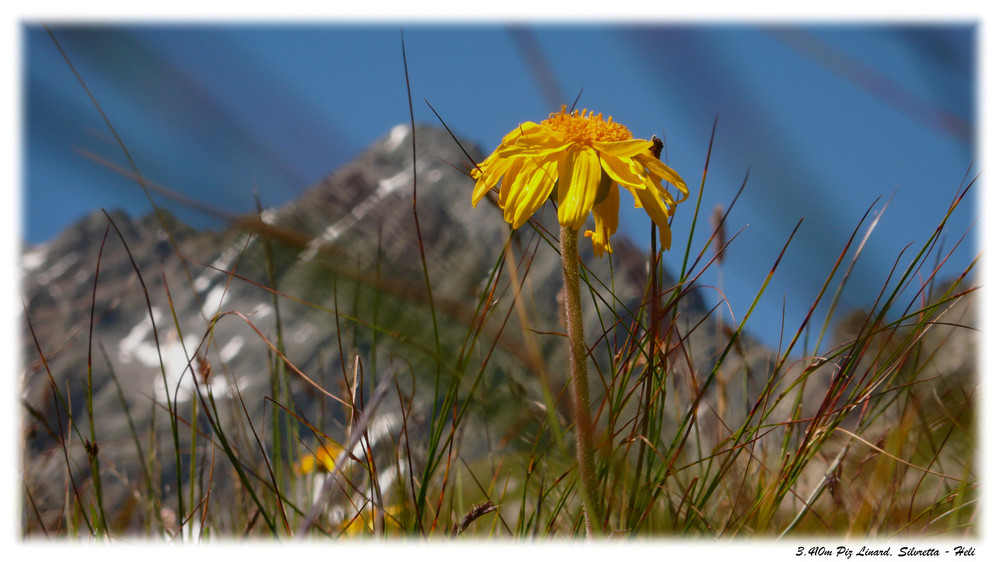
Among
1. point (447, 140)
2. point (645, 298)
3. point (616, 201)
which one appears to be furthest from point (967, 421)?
point (447, 140)

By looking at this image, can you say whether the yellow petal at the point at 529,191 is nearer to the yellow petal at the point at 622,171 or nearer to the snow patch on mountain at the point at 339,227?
the yellow petal at the point at 622,171

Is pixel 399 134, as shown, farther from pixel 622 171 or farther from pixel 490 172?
pixel 622 171

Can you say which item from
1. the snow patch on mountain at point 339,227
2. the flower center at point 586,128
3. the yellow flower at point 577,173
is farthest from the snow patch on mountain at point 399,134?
the snow patch on mountain at point 339,227

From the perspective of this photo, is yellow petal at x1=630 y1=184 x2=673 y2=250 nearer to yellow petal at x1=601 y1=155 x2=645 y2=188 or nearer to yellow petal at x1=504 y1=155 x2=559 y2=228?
yellow petal at x1=601 y1=155 x2=645 y2=188

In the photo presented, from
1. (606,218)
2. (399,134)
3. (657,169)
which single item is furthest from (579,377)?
(399,134)

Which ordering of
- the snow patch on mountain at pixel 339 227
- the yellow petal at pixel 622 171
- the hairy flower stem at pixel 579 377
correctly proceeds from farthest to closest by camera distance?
the yellow petal at pixel 622 171, the hairy flower stem at pixel 579 377, the snow patch on mountain at pixel 339 227

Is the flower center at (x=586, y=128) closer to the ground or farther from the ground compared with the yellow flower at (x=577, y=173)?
farther from the ground

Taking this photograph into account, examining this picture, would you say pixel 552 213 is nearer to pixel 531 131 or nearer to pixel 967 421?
pixel 531 131
